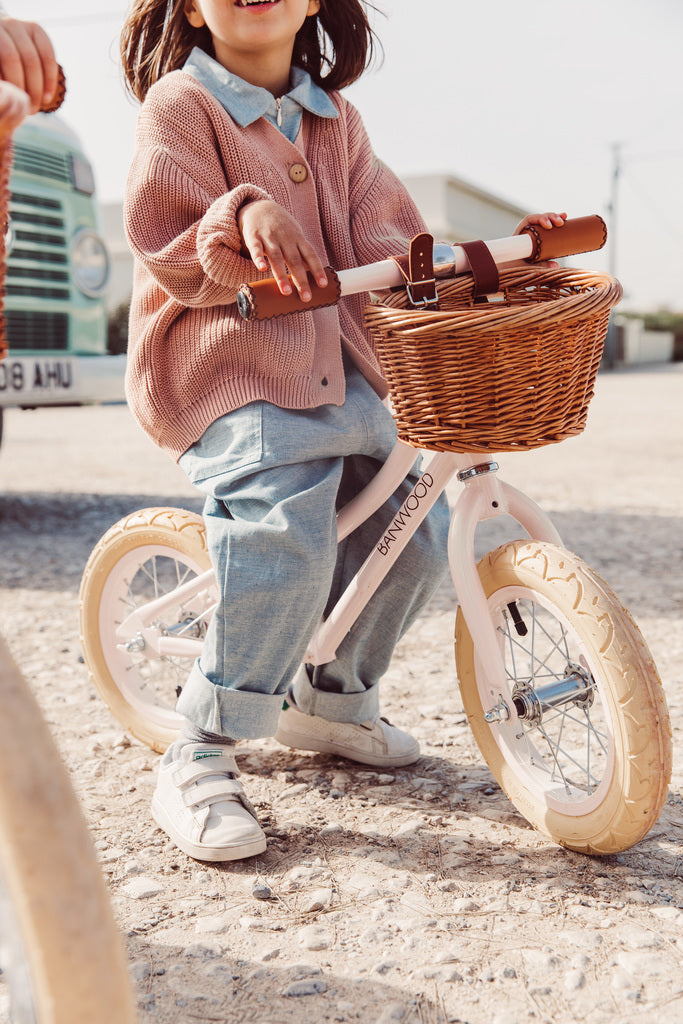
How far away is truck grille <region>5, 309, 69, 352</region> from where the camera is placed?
5.08 meters

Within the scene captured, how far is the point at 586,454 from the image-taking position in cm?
816

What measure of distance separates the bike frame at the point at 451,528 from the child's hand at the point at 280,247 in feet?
1.54

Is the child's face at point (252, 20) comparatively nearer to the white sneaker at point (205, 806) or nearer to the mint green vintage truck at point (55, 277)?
the white sneaker at point (205, 806)

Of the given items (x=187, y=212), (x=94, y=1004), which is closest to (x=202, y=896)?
(x=94, y=1004)

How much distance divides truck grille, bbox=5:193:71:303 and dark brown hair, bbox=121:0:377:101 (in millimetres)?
2999

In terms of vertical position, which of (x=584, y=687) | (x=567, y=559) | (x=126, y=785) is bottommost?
(x=126, y=785)

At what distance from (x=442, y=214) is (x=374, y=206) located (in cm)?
2829

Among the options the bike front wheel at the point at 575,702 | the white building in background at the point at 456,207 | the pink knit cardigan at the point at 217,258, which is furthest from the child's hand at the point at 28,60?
the white building in background at the point at 456,207

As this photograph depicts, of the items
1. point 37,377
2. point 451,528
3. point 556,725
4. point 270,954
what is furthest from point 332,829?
point 37,377

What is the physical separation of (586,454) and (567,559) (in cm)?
655

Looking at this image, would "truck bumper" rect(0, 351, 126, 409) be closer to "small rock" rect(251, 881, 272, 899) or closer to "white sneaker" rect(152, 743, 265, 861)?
"white sneaker" rect(152, 743, 265, 861)

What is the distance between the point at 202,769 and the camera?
6.88 feet

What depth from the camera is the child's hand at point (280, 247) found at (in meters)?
1.60

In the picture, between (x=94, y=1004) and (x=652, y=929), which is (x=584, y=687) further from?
(x=94, y=1004)
